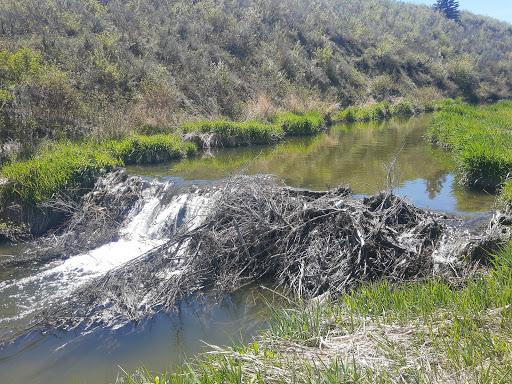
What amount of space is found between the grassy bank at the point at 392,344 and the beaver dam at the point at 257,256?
47.3 inches

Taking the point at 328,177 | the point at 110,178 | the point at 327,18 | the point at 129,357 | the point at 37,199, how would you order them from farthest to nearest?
the point at 327,18 < the point at 328,177 < the point at 110,178 < the point at 37,199 < the point at 129,357

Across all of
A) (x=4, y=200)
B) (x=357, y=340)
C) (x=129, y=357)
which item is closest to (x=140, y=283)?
(x=129, y=357)

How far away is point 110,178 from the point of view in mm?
9281

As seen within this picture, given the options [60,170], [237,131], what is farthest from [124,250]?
[237,131]

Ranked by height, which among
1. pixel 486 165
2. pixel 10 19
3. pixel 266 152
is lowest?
pixel 266 152

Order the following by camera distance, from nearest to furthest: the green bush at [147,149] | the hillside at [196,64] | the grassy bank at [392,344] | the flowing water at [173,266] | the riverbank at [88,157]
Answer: the grassy bank at [392,344] < the flowing water at [173,266] < the riverbank at [88,157] < the green bush at [147,149] < the hillside at [196,64]

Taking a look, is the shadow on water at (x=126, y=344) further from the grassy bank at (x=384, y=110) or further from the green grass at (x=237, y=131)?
the grassy bank at (x=384, y=110)

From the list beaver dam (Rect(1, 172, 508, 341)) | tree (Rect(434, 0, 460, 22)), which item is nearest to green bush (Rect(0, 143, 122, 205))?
beaver dam (Rect(1, 172, 508, 341))

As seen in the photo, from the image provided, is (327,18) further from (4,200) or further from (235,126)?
(4,200)

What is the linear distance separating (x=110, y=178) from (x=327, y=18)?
35226 millimetres

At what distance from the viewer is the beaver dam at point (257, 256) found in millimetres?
5148

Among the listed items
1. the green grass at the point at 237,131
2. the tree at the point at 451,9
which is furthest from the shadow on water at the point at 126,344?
the tree at the point at 451,9

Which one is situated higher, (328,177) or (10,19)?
(10,19)

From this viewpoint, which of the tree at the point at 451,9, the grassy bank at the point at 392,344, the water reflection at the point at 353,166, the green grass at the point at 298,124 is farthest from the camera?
the tree at the point at 451,9
